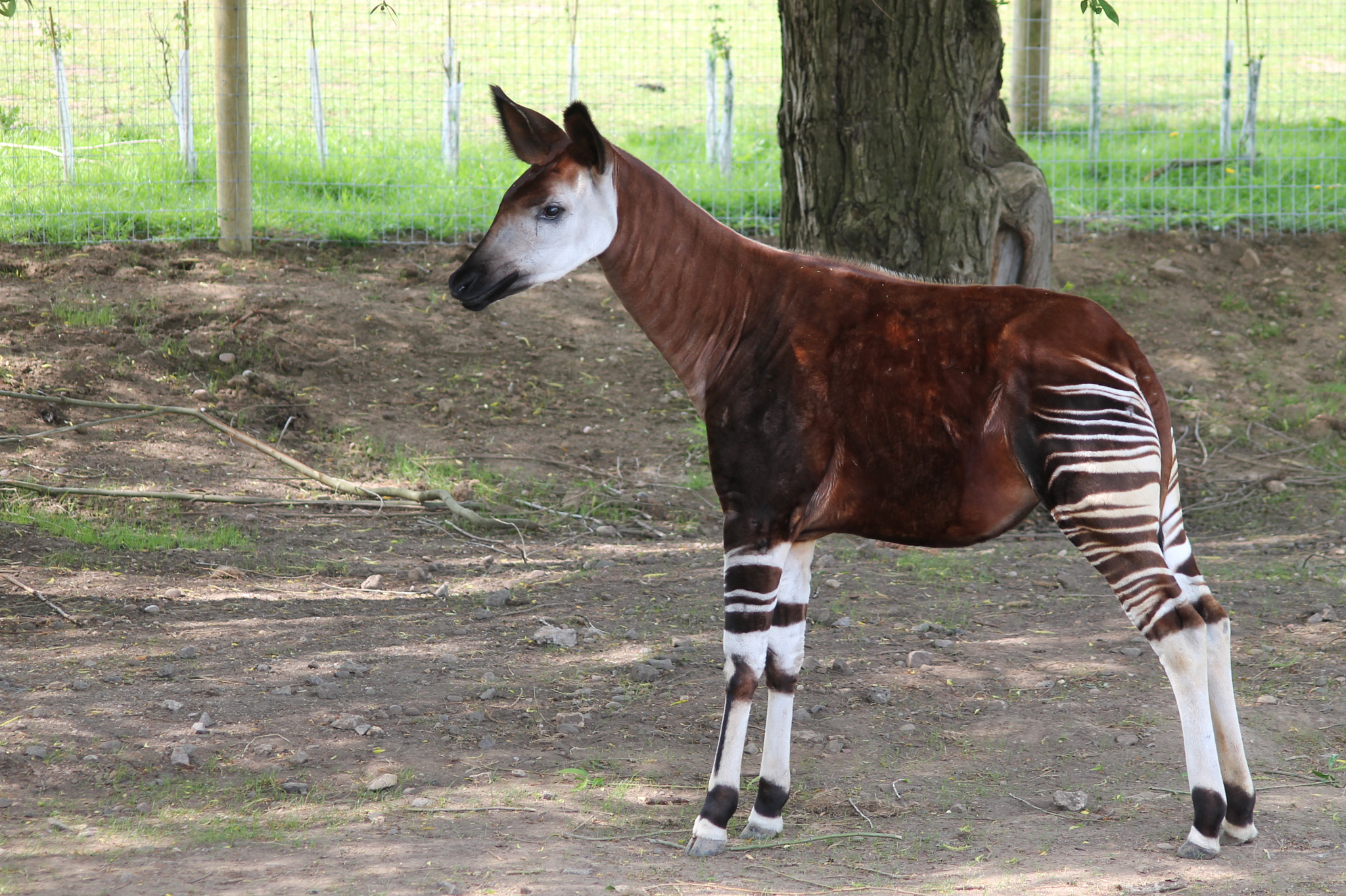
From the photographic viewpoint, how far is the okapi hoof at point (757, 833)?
3.61m

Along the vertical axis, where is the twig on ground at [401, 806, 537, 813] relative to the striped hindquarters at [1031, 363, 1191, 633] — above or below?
below

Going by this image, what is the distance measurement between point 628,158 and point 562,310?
5.39 m

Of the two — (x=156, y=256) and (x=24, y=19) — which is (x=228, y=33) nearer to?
(x=156, y=256)

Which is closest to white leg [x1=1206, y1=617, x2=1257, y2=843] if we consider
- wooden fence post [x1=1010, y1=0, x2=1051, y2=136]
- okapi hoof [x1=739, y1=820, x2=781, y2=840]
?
okapi hoof [x1=739, y1=820, x2=781, y2=840]

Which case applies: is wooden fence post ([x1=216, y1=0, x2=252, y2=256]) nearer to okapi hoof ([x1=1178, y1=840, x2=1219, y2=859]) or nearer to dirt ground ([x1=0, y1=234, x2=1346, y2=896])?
dirt ground ([x1=0, y1=234, x2=1346, y2=896])

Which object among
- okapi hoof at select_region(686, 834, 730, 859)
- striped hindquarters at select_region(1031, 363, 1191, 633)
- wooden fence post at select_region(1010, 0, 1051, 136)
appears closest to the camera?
striped hindquarters at select_region(1031, 363, 1191, 633)

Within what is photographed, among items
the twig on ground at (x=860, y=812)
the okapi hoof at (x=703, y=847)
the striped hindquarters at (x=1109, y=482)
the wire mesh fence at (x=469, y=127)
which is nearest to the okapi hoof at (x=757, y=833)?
the okapi hoof at (x=703, y=847)

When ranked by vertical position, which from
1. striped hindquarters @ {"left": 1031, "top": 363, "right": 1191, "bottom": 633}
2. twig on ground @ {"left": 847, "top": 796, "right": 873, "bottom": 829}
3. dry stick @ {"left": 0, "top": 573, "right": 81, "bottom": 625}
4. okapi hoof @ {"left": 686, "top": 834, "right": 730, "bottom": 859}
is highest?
striped hindquarters @ {"left": 1031, "top": 363, "right": 1191, "bottom": 633}

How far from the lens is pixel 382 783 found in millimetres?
3787

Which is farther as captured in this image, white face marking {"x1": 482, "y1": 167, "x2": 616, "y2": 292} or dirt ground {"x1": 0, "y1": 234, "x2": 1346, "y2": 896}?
white face marking {"x1": 482, "y1": 167, "x2": 616, "y2": 292}

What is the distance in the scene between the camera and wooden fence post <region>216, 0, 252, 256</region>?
9.02m

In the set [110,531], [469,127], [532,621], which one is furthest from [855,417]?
[469,127]

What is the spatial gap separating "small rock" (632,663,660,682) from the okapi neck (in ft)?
4.91

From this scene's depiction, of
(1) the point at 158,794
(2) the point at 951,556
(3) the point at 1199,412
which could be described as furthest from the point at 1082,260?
(1) the point at 158,794
